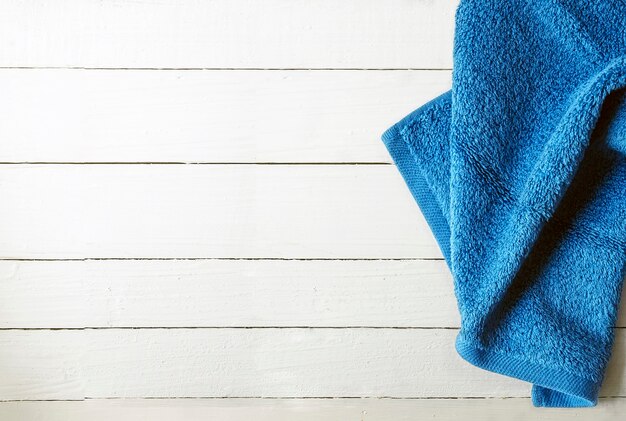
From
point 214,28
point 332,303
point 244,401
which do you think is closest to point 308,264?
point 332,303

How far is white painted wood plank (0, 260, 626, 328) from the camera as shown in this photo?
67cm

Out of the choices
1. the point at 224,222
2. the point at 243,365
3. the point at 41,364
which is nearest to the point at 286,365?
the point at 243,365

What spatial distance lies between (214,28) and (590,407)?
1.95 feet

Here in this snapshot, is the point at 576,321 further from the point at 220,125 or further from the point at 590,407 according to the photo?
the point at 220,125

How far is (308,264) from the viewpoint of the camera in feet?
2.19

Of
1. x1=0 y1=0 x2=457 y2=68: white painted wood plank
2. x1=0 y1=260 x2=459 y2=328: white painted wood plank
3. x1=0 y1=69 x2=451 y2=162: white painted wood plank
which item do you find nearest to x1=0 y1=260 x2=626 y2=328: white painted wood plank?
x1=0 y1=260 x2=459 y2=328: white painted wood plank

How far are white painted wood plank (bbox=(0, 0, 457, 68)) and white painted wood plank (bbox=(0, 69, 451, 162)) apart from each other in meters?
0.02

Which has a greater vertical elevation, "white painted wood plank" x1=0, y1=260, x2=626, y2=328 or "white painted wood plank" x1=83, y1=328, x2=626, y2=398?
"white painted wood plank" x1=0, y1=260, x2=626, y2=328

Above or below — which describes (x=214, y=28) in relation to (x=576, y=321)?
above

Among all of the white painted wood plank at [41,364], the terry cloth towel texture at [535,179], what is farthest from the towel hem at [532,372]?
the white painted wood plank at [41,364]

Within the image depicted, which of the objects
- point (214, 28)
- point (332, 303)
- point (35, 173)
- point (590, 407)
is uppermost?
point (214, 28)

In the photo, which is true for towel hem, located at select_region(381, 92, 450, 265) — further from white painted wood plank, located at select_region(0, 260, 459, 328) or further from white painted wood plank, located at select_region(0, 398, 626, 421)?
white painted wood plank, located at select_region(0, 398, 626, 421)

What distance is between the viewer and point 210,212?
665mm

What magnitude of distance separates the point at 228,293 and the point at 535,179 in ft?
1.13
